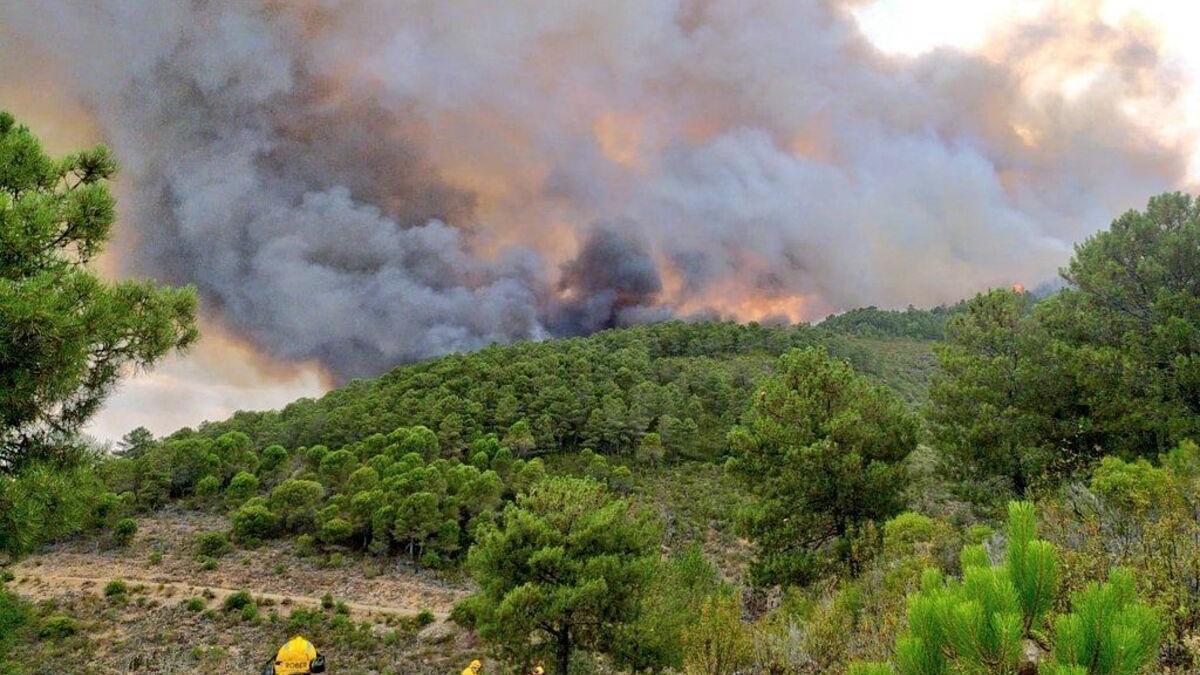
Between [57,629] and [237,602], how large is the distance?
6.82 m

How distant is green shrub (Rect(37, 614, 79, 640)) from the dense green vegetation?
0.13 m

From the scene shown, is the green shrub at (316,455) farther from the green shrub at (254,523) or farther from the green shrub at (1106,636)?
the green shrub at (1106,636)

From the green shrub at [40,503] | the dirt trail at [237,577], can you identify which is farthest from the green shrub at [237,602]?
the green shrub at [40,503]

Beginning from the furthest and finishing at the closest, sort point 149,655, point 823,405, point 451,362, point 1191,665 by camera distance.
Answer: point 451,362 → point 149,655 → point 823,405 → point 1191,665

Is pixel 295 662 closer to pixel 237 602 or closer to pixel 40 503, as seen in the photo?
pixel 40 503

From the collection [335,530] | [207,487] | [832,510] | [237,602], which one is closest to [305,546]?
[335,530]

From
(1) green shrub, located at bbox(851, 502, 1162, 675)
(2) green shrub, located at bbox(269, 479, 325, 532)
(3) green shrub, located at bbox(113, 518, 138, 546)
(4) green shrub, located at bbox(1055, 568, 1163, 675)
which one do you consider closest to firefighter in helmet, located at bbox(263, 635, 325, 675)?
(1) green shrub, located at bbox(851, 502, 1162, 675)

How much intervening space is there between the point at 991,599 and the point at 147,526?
56793mm

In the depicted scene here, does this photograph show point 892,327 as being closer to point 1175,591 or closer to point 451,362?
point 451,362

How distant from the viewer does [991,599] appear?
2600mm

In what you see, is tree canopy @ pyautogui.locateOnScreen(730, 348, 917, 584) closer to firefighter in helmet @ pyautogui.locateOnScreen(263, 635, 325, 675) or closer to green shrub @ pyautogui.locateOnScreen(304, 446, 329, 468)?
firefighter in helmet @ pyautogui.locateOnScreen(263, 635, 325, 675)

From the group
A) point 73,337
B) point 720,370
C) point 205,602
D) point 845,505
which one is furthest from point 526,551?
point 720,370

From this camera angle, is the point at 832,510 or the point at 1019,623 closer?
the point at 1019,623

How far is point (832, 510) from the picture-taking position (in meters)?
17.0
